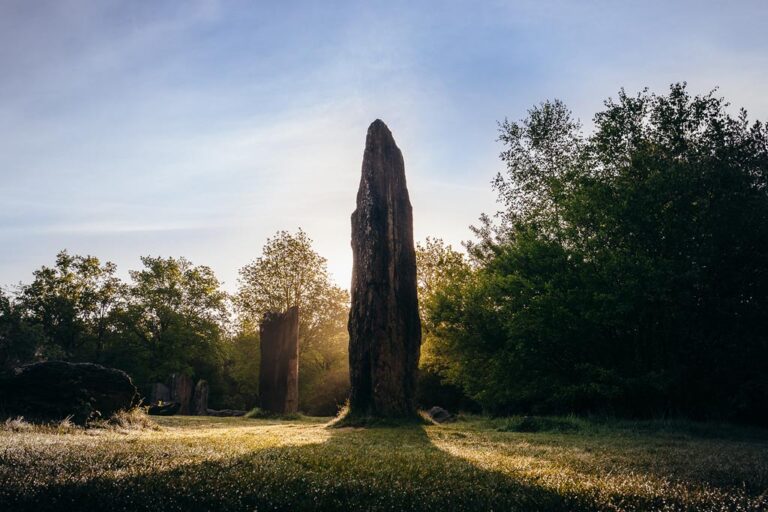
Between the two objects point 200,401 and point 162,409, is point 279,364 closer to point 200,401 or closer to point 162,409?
point 162,409

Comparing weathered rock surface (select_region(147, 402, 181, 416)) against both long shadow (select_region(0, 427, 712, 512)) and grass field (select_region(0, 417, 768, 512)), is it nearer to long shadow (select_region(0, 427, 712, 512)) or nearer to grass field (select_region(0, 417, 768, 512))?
grass field (select_region(0, 417, 768, 512))

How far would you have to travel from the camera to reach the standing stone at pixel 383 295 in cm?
1488

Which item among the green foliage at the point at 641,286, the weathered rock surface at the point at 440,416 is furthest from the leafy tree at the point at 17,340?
the green foliage at the point at 641,286

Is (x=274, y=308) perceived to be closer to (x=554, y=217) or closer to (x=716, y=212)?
(x=554, y=217)

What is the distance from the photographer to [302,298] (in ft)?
146

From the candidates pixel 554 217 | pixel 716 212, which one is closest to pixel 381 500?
pixel 716 212

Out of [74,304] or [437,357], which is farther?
[74,304]

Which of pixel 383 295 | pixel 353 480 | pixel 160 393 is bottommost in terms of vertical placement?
pixel 160 393

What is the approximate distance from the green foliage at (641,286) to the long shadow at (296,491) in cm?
1480

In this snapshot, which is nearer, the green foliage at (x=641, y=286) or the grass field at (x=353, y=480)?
the grass field at (x=353, y=480)

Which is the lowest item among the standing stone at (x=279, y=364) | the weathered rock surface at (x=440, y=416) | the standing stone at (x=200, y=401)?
the standing stone at (x=200, y=401)

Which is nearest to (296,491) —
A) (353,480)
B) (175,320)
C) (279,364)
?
(353,480)

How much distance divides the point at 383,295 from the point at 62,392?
913cm

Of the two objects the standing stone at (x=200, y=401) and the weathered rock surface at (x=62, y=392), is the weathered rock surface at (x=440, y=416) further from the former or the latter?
the standing stone at (x=200, y=401)
